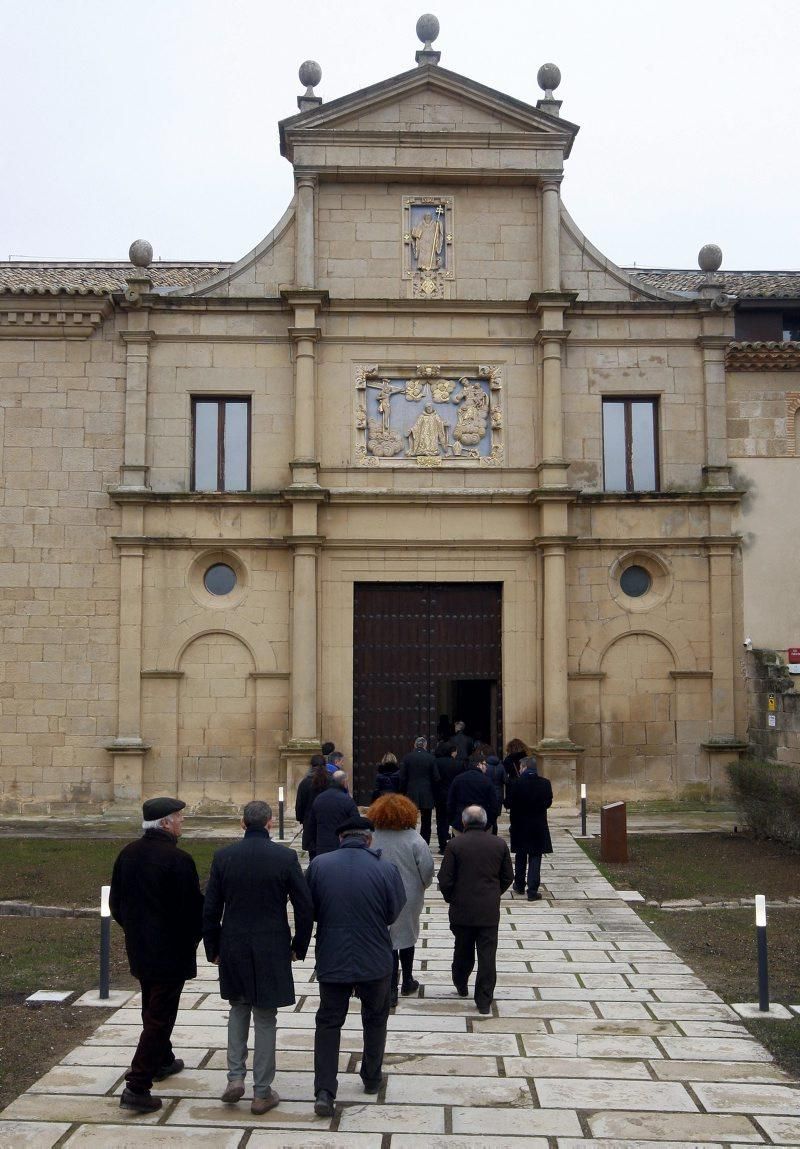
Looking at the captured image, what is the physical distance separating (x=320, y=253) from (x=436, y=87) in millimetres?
4079

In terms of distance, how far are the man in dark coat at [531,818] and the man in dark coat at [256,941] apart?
23.4ft

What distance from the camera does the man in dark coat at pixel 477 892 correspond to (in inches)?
384

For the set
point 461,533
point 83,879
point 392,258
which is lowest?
point 83,879

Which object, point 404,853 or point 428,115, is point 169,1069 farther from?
point 428,115

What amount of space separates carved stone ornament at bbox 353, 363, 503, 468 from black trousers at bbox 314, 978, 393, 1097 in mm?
15775

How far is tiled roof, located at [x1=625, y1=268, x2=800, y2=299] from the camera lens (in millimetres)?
25734

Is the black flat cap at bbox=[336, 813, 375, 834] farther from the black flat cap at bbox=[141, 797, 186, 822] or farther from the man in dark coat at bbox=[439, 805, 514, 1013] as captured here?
the man in dark coat at bbox=[439, 805, 514, 1013]

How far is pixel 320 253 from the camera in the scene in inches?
910

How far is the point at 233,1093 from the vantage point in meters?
7.44

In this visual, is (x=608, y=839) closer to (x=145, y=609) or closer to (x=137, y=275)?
(x=145, y=609)

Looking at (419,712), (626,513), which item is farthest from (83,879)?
(626,513)

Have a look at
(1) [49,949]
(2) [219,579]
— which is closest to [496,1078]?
(1) [49,949]

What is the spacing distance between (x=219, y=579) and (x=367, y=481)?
3.52 m

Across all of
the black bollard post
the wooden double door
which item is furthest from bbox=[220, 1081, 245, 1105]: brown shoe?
the wooden double door
